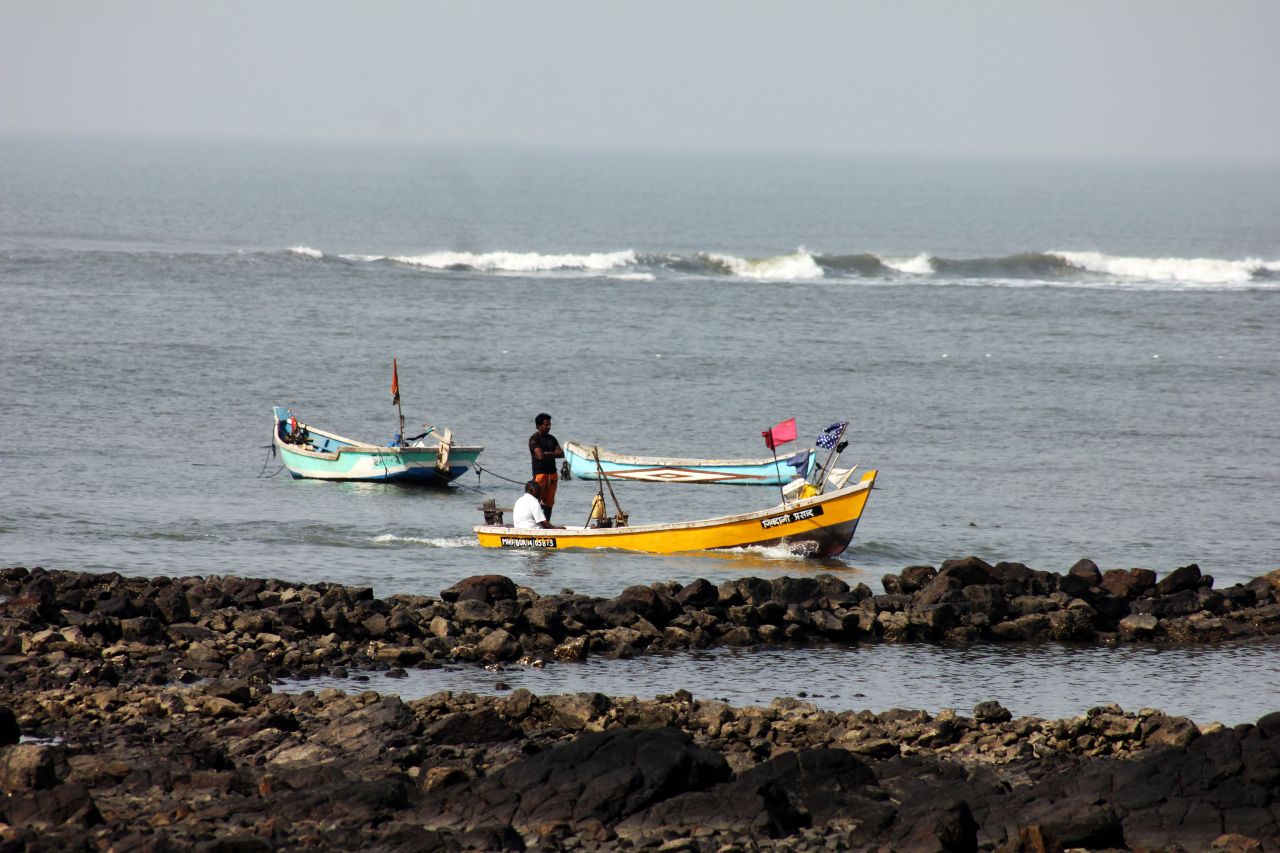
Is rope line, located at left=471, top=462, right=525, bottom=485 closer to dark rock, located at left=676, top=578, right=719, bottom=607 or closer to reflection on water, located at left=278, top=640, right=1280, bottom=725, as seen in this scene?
dark rock, located at left=676, top=578, right=719, bottom=607

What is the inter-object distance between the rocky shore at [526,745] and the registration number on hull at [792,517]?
12.4 feet

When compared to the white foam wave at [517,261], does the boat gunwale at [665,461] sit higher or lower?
lower

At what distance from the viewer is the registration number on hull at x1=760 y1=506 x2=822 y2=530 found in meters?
21.7

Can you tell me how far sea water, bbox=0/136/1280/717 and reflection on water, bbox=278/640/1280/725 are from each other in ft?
0.62

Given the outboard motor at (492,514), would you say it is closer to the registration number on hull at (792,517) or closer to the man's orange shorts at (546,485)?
the man's orange shorts at (546,485)

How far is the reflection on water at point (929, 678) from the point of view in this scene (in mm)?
15055

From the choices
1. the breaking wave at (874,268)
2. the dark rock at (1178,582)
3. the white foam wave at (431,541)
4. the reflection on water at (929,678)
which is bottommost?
the reflection on water at (929,678)

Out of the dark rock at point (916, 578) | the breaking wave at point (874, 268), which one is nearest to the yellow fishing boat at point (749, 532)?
the dark rock at point (916, 578)

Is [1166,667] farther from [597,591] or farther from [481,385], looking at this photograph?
[481,385]

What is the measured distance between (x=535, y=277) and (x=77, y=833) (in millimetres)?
52606

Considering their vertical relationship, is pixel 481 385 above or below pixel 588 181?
below

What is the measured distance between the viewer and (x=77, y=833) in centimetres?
1052

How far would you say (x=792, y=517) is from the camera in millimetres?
21719

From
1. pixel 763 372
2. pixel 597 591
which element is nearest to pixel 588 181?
pixel 763 372
